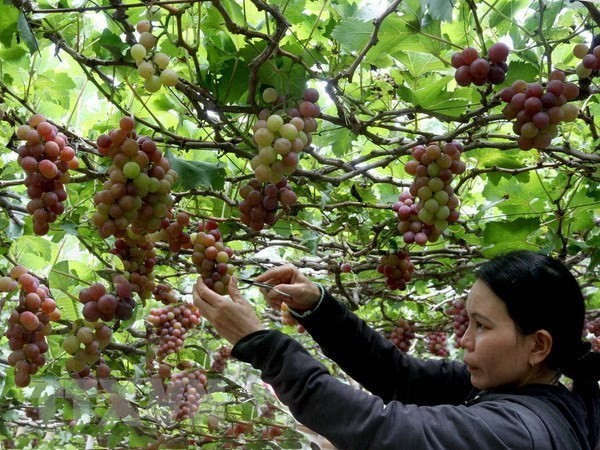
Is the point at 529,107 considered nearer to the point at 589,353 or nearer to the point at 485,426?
the point at 589,353

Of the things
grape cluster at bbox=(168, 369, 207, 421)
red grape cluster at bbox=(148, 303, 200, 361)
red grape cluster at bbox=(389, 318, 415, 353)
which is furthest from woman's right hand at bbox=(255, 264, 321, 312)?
red grape cluster at bbox=(389, 318, 415, 353)

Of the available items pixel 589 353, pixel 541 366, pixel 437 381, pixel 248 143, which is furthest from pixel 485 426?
pixel 248 143

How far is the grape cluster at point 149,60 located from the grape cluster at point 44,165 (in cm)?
29

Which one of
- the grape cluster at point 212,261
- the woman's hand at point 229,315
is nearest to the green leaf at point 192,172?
the grape cluster at point 212,261

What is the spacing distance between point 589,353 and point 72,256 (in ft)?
5.50

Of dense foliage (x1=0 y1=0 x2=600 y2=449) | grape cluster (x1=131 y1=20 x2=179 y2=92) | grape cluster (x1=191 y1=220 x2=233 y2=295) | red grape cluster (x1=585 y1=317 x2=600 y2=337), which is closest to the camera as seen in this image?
grape cluster (x1=131 y1=20 x2=179 y2=92)

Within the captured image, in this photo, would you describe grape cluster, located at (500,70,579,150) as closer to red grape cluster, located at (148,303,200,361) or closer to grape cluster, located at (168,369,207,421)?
grape cluster, located at (168,369,207,421)

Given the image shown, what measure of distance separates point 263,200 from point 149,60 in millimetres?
428

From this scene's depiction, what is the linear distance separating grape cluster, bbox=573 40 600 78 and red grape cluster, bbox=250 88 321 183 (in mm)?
543

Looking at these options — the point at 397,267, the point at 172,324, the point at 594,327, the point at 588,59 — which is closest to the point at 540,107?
the point at 588,59

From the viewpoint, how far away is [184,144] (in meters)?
1.68

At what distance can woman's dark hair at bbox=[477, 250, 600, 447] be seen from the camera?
1.41 metres

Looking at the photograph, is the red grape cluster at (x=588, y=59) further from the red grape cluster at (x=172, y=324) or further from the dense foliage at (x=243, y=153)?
the red grape cluster at (x=172, y=324)

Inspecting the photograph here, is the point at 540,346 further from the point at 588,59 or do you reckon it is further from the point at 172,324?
the point at 172,324
